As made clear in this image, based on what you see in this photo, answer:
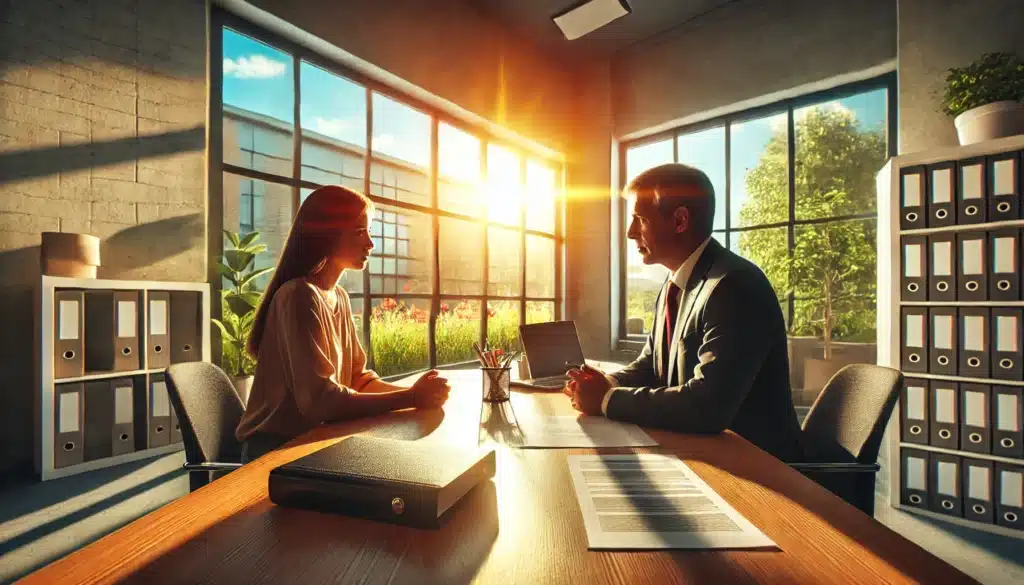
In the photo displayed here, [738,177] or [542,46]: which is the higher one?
[542,46]

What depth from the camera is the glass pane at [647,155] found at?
17.3ft

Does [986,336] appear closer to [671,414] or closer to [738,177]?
[671,414]

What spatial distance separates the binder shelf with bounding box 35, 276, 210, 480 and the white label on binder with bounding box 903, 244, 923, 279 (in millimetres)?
4103

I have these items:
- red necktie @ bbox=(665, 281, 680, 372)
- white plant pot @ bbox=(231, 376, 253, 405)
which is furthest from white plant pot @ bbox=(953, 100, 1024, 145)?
white plant pot @ bbox=(231, 376, 253, 405)

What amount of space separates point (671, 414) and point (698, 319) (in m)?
0.39

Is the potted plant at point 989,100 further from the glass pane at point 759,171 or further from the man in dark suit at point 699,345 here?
the man in dark suit at point 699,345


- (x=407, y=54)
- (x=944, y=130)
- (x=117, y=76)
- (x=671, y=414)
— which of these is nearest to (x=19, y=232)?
(x=117, y=76)

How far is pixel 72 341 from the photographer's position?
8.42ft

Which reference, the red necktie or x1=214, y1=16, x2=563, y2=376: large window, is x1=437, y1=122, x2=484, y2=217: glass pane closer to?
x1=214, y1=16, x2=563, y2=376: large window

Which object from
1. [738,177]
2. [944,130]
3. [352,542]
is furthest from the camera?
[738,177]

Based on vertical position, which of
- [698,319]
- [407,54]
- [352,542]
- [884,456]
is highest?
[407,54]

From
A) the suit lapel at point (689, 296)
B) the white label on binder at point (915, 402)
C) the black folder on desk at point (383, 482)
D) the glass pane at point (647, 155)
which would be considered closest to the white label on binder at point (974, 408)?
the white label on binder at point (915, 402)

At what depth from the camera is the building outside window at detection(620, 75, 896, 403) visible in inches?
A: 160

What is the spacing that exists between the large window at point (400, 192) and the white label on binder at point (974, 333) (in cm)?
314
